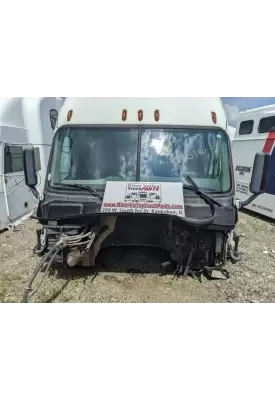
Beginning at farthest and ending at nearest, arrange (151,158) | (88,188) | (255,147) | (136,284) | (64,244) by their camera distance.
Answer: (255,147), (136,284), (151,158), (88,188), (64,244)

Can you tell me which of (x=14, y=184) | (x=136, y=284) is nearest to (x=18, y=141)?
(x=14, y=184)

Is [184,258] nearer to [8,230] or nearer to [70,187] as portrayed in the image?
[70,187]

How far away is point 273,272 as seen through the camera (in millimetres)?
4375

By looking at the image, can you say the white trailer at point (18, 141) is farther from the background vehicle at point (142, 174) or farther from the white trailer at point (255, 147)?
the white trailer at point (255, 147)

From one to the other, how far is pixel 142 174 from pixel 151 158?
8.9 inches

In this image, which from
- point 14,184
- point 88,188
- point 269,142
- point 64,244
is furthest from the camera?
point 269,142

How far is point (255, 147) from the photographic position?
26.0 ft

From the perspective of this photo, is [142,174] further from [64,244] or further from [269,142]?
[269,142]

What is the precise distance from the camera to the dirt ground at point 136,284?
11.6 ft

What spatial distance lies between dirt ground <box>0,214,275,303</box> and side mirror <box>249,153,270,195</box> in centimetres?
127

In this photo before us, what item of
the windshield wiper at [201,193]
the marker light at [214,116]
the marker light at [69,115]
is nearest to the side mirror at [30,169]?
the marker light at [69,115]

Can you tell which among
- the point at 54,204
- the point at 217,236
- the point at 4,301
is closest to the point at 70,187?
the point at 54,204

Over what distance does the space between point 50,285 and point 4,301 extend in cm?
54

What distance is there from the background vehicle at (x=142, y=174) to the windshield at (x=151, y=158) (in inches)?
0.5
